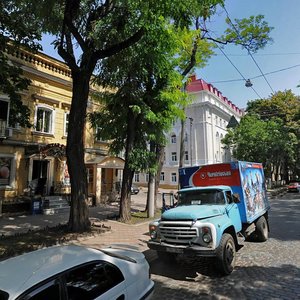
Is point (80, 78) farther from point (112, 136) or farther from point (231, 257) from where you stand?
point (231, 257)

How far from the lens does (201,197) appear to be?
8.27 meters

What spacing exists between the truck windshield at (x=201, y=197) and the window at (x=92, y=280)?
15.3 feet

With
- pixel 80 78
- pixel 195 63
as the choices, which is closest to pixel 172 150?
pixel 195 63

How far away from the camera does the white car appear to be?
2.84 m

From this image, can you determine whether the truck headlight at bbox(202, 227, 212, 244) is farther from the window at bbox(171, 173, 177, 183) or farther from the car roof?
the window at bbox(171, 173, 177, 183)

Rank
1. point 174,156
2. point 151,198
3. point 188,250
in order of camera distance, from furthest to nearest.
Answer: point 174,156 < point 151,198 < point 188,250

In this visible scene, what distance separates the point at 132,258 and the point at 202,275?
10.1 feet

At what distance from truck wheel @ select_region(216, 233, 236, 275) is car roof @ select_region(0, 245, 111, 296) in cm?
349

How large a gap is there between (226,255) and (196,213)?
44.7 inches

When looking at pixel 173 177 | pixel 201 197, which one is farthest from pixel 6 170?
pixel 173 177

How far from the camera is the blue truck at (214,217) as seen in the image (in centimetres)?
663

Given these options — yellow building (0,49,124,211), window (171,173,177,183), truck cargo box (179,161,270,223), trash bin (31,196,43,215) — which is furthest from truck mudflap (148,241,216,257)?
window (171,173,177,183)

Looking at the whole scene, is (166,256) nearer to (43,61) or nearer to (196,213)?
(196,213)

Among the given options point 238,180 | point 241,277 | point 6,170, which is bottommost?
point 241,277
